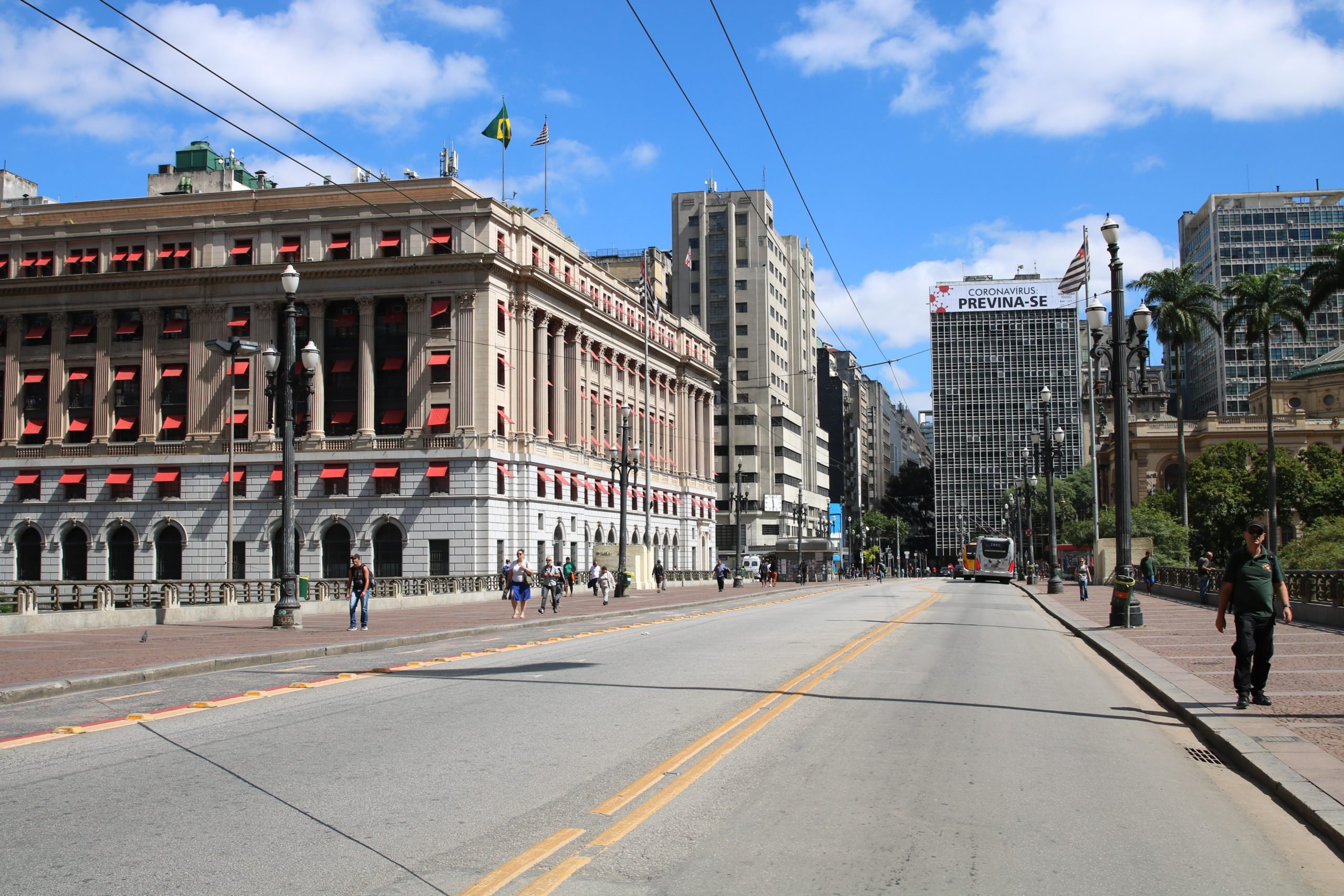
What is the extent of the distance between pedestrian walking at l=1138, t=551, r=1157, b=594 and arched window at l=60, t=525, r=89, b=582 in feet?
194

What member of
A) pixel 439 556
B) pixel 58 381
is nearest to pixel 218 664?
pixel 439 556

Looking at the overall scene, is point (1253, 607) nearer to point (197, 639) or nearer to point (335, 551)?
point (197, 639)

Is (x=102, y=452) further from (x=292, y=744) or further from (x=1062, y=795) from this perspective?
(x=1062, y=795)

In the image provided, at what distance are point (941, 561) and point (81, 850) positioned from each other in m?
173

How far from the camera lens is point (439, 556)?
65562 mm

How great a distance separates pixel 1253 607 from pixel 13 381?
75057 millimetres

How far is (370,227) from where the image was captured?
6619 cm

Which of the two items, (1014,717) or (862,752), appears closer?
(862,752)

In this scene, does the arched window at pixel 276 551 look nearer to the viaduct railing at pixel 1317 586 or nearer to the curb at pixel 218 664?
the curb at pixel 218 664

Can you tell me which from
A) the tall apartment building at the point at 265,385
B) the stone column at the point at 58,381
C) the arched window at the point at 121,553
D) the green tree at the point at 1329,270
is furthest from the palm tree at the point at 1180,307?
the stone column at the point at 58,381

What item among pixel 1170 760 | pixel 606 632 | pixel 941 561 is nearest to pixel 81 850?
pixel 1170 760

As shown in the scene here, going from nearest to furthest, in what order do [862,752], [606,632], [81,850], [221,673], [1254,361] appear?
[81,850] → [862,752] → [221,673] → [606,632] → [1254,361]

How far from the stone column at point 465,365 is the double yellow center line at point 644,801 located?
52.4m

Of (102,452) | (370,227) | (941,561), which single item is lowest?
(941,561)
